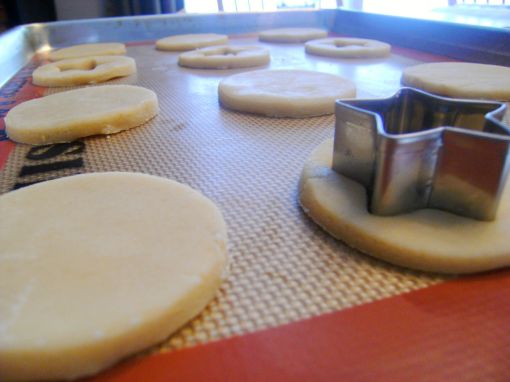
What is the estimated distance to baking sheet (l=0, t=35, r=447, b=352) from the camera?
0.55 meters

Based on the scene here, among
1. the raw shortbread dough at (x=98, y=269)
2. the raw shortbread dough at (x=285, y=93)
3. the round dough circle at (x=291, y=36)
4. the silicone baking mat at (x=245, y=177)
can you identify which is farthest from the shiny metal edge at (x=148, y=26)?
the raw shortbread dough at (x=98, y=269)

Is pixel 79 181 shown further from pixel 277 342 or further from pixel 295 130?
pixel 295 130

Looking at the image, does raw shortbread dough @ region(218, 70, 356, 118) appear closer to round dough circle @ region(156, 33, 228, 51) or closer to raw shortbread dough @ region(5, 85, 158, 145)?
raw shortbread dough @ region(5, 85, 158, 145)

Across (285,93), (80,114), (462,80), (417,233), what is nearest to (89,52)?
(80,114)

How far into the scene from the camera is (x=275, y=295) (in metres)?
0.56

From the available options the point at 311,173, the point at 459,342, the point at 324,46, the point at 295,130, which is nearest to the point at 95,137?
the point at 295,130

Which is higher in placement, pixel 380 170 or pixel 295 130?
pixel 380 170

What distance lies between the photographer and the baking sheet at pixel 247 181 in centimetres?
55

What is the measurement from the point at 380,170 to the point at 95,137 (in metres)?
0.77

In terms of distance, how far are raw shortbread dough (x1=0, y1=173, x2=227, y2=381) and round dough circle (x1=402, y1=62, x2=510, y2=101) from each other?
89 centimetres

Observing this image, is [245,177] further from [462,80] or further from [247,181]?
[462,80]

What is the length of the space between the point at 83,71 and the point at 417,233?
1.39m

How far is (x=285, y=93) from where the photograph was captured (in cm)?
121

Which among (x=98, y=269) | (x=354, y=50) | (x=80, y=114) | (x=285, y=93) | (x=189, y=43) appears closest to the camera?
(x=98, y=269)
